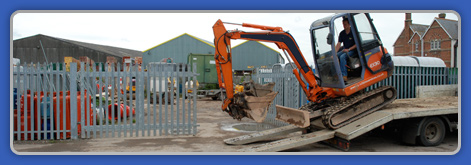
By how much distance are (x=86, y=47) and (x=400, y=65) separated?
99.5ft

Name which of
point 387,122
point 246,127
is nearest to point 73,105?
point 246,127

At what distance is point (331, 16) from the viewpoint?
7.63m

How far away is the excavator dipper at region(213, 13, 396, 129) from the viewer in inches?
293

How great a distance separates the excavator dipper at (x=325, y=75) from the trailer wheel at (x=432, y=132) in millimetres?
976

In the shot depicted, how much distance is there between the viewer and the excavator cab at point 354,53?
764 cm

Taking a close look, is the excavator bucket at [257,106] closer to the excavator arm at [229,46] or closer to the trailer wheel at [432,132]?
the excavator arm at [229,46]

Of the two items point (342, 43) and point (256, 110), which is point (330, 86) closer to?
point (342, 43)

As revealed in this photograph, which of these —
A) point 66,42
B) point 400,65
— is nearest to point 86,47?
point 66,42

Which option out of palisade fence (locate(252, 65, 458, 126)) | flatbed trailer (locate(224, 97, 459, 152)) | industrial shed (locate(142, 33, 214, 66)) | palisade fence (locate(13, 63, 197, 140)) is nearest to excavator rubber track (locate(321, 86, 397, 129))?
flatbed trailer (locate(224, 97, 459, 152))

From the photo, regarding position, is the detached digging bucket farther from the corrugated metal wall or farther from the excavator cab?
the corrugated metal wall

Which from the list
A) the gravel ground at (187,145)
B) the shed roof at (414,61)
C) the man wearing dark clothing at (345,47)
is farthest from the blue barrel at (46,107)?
the shed roof at (414,61)

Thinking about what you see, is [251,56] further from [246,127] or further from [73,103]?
[73,103]

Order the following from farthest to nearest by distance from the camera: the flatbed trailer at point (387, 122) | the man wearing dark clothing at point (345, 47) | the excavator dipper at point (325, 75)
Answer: the man wearing dark clothing at point (345, 47)
the excavator dipper at point (325, 75)
the flatbed trailer at point (387, 122)

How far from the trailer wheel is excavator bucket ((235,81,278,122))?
326 cm
